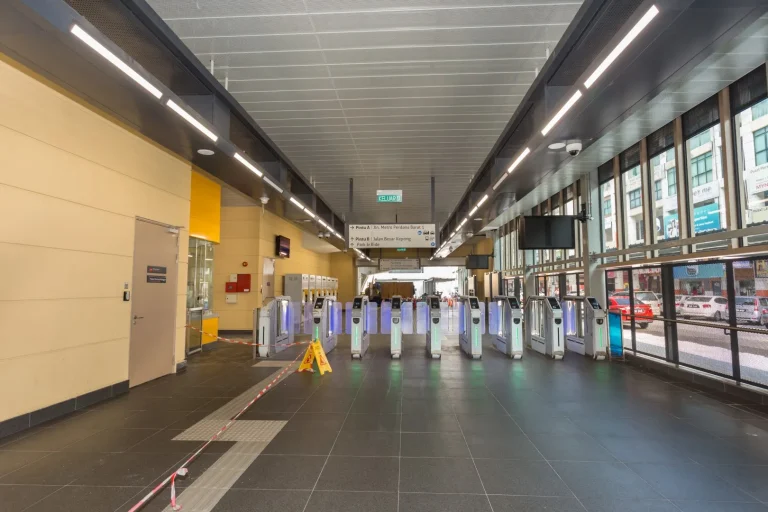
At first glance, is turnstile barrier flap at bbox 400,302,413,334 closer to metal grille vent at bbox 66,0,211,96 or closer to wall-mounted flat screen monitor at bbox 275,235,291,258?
wall-mounted flat screen monitor at bbox 275,235,291,258

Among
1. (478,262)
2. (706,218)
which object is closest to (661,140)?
(706,218)

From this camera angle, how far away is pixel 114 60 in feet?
9.85

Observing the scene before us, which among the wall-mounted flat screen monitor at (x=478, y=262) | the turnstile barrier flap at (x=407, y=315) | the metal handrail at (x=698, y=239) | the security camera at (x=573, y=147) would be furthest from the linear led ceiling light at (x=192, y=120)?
the wall-mounted flat screen monitor at (x=478, y=262)

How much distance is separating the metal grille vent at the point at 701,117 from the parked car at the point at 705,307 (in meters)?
2.47

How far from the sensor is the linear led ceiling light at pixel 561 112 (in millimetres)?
3646

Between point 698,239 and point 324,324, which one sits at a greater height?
point 698,239

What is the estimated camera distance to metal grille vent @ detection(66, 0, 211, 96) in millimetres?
3316

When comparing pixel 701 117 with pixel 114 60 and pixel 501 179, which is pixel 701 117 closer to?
→ pixel 501 179

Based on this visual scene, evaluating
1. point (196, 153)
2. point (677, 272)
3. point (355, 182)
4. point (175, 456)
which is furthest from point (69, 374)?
point (677, 272)

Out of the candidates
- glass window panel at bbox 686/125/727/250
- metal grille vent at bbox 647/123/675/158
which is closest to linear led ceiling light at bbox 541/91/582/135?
glass window panel at bbox 686/125/727/250

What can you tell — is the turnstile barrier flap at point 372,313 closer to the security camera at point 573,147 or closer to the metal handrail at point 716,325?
the metal handrail at point 716,325

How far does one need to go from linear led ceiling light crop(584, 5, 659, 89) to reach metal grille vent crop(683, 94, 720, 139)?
337 cm

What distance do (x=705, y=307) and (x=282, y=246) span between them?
1075 centimetres

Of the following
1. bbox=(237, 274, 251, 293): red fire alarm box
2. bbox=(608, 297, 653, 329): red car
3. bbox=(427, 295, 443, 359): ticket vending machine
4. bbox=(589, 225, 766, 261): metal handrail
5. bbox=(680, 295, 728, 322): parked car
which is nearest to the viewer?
bbox=(589, 225, 766, 261): metal handrail
